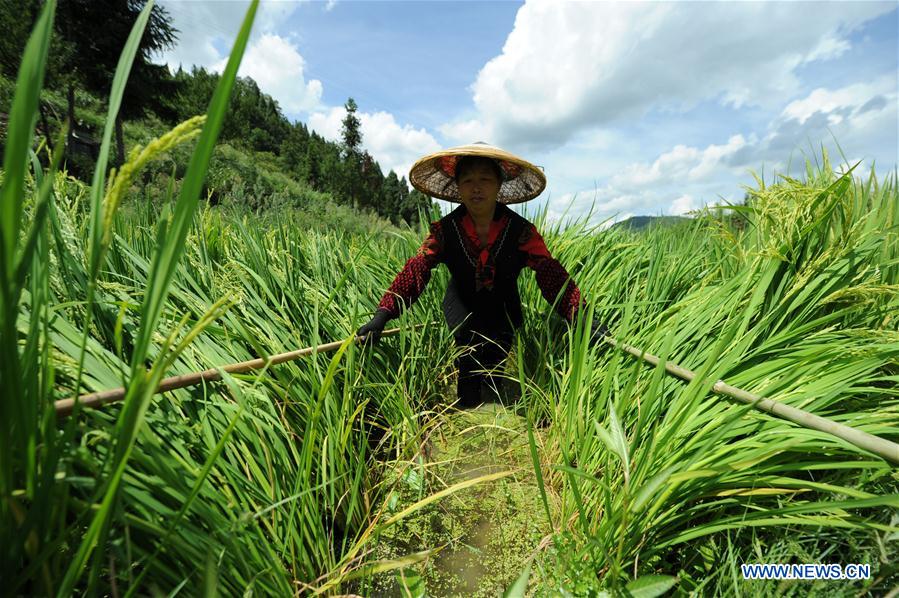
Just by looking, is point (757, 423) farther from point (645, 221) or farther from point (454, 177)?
point (645, 221)

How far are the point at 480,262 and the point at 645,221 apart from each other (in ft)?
6.70

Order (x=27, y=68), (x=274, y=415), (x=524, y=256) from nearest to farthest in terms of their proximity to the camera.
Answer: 1. (x=27, y=68)
2. (x=274, y=415)
3. (x=524, y=256)

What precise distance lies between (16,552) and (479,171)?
181 cm

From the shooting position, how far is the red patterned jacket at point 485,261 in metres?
1.87

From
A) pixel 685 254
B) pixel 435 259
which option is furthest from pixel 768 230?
pixel 435 259

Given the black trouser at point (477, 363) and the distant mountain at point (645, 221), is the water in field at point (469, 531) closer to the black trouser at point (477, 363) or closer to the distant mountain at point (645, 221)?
the black trouser at point (477, 363)

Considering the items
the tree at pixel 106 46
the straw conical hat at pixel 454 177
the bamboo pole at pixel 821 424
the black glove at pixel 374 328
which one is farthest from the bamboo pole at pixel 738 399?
the tree at pixel 106 46

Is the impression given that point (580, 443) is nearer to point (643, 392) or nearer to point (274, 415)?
point (643, 392)

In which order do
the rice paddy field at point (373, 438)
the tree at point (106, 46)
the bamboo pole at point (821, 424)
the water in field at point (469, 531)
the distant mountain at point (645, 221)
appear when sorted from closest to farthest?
the rice paddy field at point (373, 438) < the bamboo pole at point (821, 424) < the water in field at point (469, 531) < the distant mountain at point (645, 221) < the tree at point (106, 46)

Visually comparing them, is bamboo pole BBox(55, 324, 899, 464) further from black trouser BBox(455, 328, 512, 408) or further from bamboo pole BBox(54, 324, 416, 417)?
black trouser BBox(455, 328, 512, 408)

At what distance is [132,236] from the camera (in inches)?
59.5

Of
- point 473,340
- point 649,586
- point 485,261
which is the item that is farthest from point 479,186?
point 649,586

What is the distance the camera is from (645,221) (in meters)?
3.25

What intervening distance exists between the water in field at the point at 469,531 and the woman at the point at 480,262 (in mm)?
547
